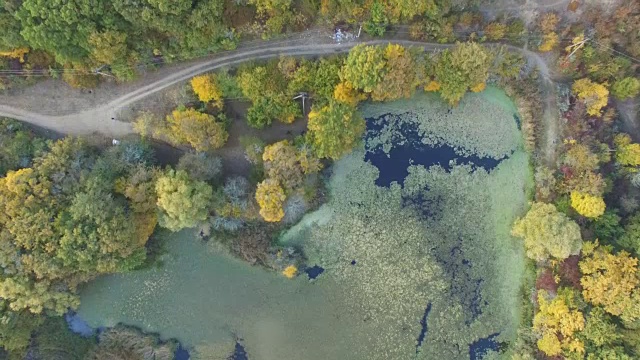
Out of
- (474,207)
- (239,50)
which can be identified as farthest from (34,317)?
(474,207)

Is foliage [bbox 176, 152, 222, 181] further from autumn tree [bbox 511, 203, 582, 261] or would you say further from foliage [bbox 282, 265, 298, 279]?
autumn tree [bbox 511, 203, 582, 261]

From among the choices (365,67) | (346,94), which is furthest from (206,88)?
(365,67)

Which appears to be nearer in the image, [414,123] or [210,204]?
[210,204]

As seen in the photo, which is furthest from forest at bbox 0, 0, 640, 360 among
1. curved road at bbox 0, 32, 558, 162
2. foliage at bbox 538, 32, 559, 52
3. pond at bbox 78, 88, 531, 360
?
pond at bbox 78, 88, 531, 360

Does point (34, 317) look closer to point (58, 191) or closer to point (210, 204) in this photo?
point (58, 191)

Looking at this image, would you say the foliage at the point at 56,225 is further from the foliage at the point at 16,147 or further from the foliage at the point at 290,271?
the foliage at the point at 290,271

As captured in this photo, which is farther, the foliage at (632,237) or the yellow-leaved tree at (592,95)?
the yellow-leaved tree at (592,95)

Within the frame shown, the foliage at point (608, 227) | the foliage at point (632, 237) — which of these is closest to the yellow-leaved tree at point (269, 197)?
the foliage at point (608, 227)
